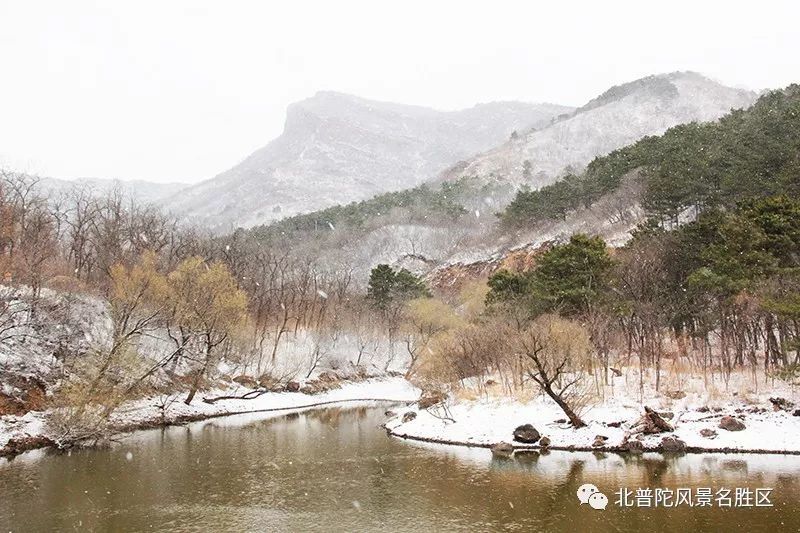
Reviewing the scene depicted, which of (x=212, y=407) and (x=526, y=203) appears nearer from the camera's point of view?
(x=212, y=407)

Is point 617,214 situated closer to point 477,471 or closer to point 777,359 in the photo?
point 777,359

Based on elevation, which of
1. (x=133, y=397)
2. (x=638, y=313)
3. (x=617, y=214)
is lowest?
(x=133, y=397)

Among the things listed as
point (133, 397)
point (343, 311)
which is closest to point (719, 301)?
point (133, 397)

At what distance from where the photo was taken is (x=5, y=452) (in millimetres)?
26344

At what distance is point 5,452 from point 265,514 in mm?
15962

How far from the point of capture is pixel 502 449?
27.2 metres

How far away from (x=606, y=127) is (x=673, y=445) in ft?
453

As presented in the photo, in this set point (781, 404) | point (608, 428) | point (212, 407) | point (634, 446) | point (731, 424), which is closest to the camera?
point (634, 446)

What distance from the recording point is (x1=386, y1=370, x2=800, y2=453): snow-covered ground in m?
25.2

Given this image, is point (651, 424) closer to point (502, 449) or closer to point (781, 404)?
point (781, 404)

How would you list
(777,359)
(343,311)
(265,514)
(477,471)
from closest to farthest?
(265,514), (477,471), (777,359), (343,311)

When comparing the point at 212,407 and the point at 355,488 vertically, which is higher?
the point at 355,488

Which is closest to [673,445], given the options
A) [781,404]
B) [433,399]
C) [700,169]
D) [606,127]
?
[781,404]

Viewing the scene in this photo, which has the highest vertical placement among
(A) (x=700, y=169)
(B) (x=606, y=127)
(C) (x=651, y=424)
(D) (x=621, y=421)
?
(B) (x=606, y=127)
